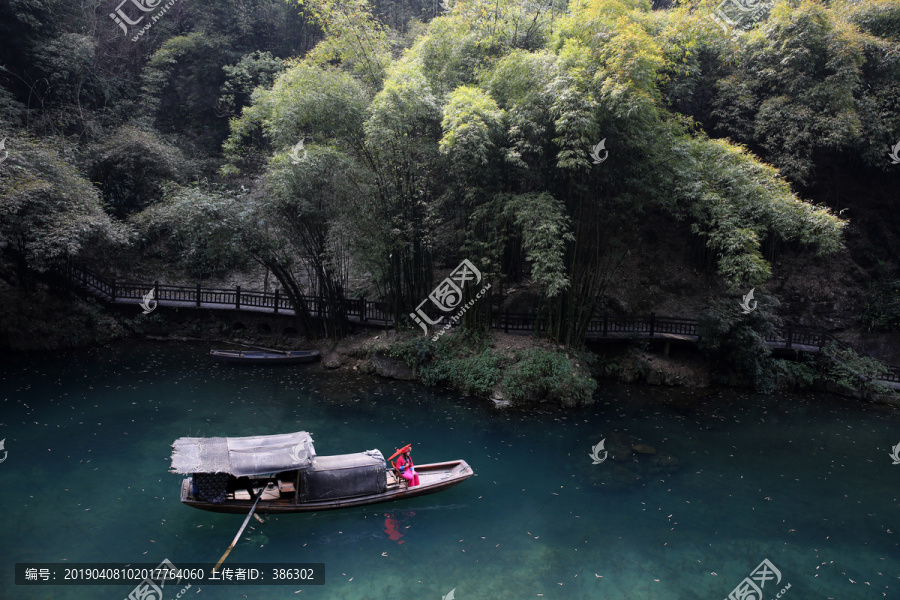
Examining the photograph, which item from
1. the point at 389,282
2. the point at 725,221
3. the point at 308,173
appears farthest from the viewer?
the point at 389,282

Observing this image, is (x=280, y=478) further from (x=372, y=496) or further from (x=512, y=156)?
(x=512, y=156)

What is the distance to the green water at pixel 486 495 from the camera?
6.16 metres

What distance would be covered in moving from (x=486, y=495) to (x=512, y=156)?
6.20m

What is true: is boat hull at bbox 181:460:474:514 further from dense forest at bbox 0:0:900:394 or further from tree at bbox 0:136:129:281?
tree at bbox 0:136:129:281

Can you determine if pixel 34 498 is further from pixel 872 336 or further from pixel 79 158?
pixel 872 336

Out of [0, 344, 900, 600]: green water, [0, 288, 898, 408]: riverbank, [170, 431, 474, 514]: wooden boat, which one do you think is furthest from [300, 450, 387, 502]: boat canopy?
[0, 288, 898, 408]: riverbank

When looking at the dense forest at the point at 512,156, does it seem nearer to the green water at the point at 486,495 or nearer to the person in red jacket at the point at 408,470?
the green water at the point at 486,495

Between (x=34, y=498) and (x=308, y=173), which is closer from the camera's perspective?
(x=34, y=498)

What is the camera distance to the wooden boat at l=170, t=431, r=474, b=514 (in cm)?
663

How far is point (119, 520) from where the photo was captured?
676 cm

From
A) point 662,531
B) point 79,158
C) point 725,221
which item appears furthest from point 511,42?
point 79,158

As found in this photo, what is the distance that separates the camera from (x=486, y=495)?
7816 millimetres

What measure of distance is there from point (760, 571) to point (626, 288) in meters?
10.5

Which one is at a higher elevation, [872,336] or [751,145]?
[751,145]
